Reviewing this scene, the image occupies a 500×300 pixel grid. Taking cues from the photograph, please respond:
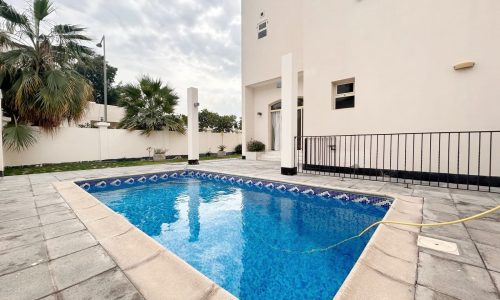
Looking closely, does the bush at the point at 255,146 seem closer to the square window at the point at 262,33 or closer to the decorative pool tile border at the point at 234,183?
the decorative pool tile border at the point at 234,183

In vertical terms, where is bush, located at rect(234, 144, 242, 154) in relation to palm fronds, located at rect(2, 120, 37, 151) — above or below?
below

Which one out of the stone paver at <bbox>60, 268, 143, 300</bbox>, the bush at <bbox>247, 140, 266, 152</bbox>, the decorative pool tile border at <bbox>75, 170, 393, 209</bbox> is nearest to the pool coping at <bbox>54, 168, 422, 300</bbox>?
the stone paver at <bbox>60, 268, 143, 300</bbox>

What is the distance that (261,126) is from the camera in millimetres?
10719

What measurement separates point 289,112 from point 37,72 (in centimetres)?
796

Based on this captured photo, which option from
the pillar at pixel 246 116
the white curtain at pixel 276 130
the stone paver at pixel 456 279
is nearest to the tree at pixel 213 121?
the pillar at pixel 246 116

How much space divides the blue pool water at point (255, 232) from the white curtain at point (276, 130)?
552cm

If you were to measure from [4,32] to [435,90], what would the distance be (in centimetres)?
1141

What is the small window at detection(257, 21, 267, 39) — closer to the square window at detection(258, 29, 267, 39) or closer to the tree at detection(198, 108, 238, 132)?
the square window at detection(258, 29, 267, 39)

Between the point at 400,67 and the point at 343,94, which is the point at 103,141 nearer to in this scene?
the point at 343,94

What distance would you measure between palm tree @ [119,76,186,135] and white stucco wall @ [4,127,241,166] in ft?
1.89

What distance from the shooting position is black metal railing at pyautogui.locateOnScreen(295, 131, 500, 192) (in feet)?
13.4

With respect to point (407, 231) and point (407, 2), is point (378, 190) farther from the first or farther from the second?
point (407, 2)

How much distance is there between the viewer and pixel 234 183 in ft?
18.8

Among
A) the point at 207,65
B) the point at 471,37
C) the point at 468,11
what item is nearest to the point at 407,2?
the point at 468,11
